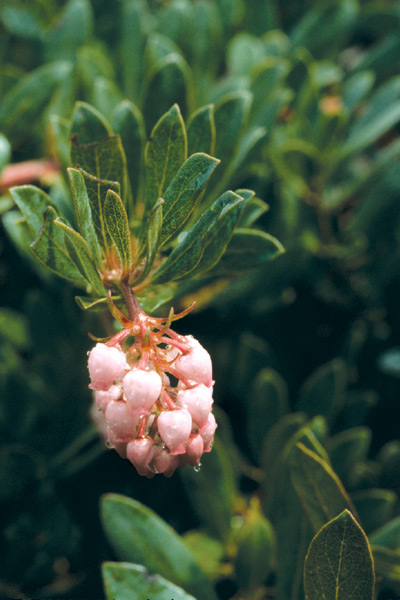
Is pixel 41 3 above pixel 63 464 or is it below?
above

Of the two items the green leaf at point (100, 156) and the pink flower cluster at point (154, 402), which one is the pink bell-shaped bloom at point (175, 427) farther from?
the green leaf at point (100, 156)

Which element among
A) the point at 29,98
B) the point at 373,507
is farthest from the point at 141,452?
the point at 29,98

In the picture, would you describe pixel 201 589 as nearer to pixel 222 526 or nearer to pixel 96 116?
pixel 222 526

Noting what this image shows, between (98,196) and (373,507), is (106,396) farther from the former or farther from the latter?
(373,507)

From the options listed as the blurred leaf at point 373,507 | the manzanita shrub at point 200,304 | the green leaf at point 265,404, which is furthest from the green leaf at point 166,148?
the blurred leaf at point 373,507

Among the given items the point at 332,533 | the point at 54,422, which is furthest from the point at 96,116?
the point at 54,422

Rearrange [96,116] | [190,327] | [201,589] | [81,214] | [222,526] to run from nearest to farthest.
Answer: [81,214] → [96,116] → [201,589] → [222,526] → [190,327]

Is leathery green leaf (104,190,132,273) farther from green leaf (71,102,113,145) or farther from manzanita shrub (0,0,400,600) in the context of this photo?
green leaf (71,102,113,145)
